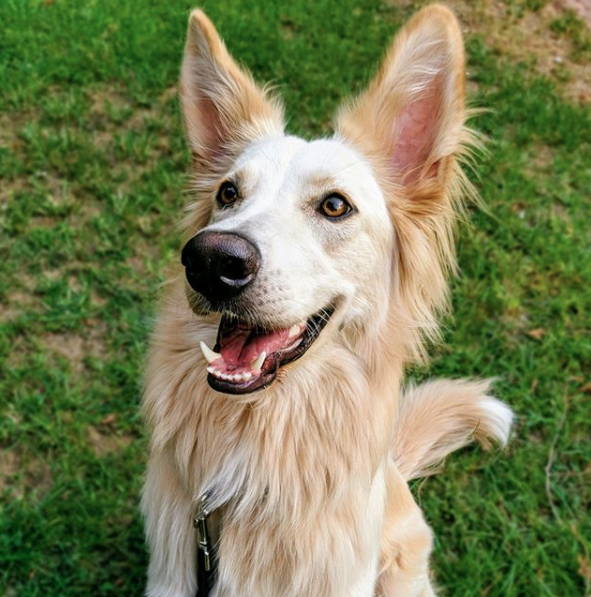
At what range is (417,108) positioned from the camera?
2477mm

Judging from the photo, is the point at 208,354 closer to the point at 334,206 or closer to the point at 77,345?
the point at 334,206

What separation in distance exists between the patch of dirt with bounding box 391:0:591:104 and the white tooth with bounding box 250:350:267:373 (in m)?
4.77

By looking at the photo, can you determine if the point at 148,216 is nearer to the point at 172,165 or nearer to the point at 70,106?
the point at 172,165

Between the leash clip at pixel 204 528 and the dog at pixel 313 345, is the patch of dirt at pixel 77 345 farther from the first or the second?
the leash clip at pixel 204 528

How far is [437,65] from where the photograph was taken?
2324 millimetres

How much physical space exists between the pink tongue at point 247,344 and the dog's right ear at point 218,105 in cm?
88

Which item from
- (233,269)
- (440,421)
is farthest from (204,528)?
(440,421)

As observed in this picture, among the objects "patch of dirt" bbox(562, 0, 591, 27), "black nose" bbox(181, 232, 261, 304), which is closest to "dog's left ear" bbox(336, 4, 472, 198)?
"black nose" bbox(181, 232, 261, 304)

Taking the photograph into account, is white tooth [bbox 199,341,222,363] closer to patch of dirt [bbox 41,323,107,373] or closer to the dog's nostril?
the dog's nostril

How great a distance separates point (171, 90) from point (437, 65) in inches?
141

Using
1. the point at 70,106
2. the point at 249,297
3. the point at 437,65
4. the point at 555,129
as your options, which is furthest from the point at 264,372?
the point at 555,129

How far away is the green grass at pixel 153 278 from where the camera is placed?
3.45 meters

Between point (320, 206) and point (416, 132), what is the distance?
0.49 metres

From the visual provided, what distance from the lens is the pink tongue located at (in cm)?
222
